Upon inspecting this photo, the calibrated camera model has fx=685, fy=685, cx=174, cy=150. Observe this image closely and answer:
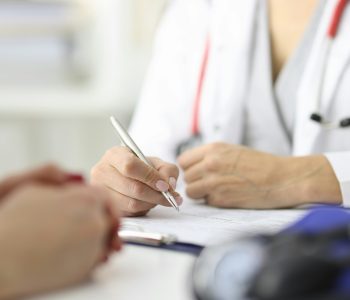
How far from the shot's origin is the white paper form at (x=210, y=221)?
66cm

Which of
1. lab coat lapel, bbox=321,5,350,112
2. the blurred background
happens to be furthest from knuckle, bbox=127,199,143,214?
the blurred background

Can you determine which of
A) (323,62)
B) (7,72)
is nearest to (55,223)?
(323,62)

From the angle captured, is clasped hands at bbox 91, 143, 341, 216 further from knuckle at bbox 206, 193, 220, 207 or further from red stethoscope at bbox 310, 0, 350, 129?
red stethoscope at bbox 310, 0, 350, 129

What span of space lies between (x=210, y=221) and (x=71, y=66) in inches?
70.5

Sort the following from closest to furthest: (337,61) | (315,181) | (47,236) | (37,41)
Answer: (47,236), (315,181), (337,61), (37,41)

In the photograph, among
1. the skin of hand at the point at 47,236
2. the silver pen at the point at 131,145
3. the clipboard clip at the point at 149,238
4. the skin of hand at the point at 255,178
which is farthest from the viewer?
the skin of hand at the point at 255,178

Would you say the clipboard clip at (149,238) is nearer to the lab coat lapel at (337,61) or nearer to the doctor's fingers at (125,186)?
the doctor's fingers at (125,186)

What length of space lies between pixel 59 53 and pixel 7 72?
0.20m

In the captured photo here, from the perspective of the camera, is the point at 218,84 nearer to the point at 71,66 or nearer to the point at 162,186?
the point at 162,186

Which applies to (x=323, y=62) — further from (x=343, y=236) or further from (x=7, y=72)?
(x=7, y=72)

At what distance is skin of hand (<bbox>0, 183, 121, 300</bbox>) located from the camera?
45 cm

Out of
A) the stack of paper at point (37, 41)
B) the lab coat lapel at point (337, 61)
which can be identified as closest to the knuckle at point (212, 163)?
the lab coat lapel at point (337, 61)

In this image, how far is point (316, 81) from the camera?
1061 millimetres

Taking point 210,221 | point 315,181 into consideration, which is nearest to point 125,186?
point 210,221
